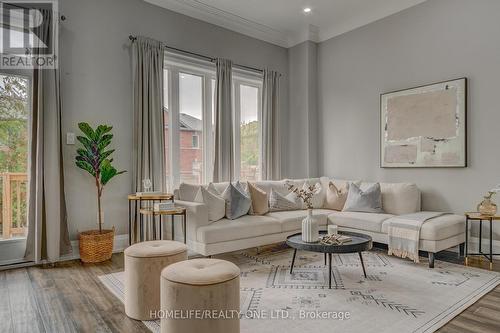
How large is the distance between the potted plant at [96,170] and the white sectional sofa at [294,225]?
2.87ft

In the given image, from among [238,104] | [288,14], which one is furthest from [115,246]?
[288,14]

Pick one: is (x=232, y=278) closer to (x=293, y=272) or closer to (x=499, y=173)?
(x=293, y=272)

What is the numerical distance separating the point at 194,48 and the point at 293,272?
342 centimetres

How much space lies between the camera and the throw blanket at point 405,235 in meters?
3.62

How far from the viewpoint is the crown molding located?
4750 mm

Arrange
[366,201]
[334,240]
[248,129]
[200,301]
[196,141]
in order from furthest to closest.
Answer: [248,129]
[196,141]
[366,201]
[334,240]
[200,301]

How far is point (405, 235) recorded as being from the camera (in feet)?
12.1

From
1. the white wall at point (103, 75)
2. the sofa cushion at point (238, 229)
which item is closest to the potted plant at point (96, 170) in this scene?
the white wall at point (103, 75)

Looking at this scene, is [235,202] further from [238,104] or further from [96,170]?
[238,104]

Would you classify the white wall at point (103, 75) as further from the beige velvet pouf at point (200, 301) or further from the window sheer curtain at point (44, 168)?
the beige velvet pouf at point (200, 301)

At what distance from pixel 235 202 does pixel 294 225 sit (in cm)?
81

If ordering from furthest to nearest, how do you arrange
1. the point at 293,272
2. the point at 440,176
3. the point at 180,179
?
the point at 180,179 → the point at 440,176 → the point at 293,272

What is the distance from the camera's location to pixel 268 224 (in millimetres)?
4031

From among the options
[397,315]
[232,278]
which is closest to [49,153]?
[232,278]
